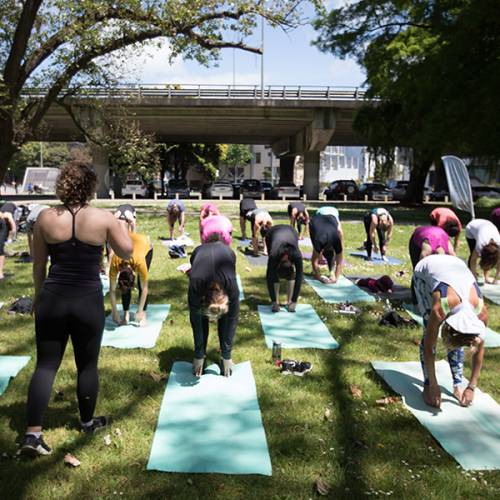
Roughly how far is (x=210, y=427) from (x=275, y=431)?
494 mm

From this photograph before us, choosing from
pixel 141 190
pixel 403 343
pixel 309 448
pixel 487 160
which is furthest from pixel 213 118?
pixel 309 448

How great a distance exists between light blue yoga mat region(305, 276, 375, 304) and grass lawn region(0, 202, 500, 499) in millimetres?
1480

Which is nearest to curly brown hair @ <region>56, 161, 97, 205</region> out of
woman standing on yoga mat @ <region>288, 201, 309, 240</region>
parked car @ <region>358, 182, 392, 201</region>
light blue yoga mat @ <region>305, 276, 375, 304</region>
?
light blue yoga mat @ <region>305, 276, 375, 304</region>

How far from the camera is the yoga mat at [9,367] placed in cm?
457

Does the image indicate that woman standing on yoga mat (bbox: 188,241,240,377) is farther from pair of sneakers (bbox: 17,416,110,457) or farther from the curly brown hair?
pair of sneakers (bbox: 17,416,110,457)

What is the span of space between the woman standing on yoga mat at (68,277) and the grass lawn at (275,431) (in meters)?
0.38

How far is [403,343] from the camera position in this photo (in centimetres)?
588

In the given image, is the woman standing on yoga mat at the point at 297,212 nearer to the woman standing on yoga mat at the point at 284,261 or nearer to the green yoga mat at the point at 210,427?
the woman standing on yoga mat at the point at 284,261

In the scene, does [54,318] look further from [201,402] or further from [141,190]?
[141,190]

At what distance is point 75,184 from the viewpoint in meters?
3.24

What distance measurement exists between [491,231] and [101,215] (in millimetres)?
6486

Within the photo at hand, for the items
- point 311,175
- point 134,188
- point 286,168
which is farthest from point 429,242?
point 286,168

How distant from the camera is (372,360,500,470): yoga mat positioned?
360 cm

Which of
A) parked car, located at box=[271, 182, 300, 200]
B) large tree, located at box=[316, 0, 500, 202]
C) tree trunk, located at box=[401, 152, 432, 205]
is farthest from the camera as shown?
parked car, located at box=[271, 182, 300, 200]
